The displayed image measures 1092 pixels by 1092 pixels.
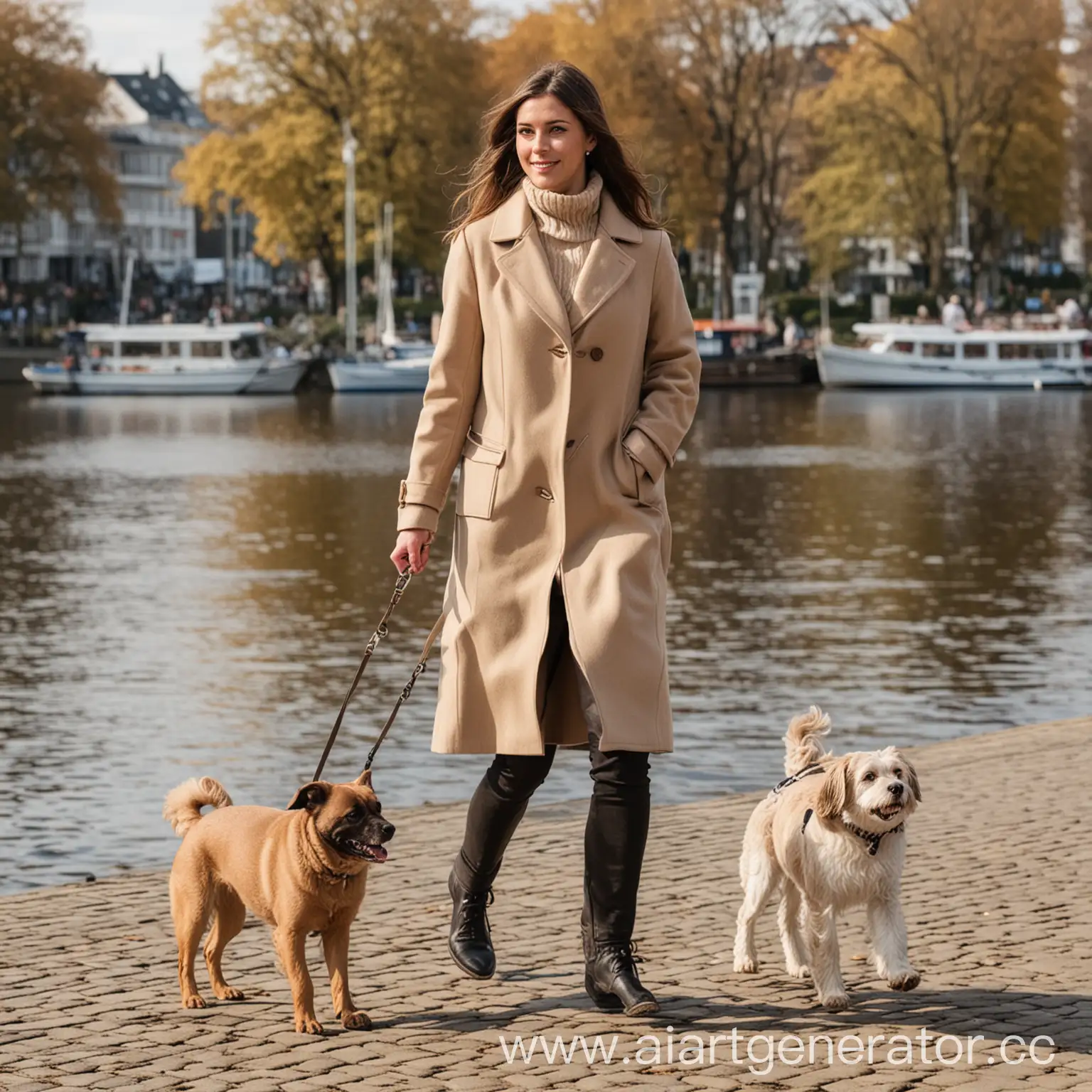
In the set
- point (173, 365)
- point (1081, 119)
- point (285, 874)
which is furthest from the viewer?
point (1081, 119)

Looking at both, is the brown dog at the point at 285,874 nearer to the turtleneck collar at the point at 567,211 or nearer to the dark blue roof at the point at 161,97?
the turtleneck collar at the point at 567,211

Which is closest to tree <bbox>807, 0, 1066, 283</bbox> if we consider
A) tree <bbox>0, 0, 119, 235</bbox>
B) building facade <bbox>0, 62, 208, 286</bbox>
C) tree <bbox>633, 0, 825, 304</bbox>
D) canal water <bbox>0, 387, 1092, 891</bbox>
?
tree <bbox>633, 0, 825, 304</bbox>

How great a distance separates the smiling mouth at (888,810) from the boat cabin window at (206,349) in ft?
234

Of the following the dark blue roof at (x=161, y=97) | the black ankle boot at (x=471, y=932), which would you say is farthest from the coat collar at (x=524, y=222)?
the dark blue roof at (x=161, y=97)

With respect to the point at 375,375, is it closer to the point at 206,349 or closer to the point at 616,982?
the point at 206,349

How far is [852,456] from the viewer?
42.0 meters

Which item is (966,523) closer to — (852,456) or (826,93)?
(852,456)

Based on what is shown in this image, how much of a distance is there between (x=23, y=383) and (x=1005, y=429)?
1639 inches

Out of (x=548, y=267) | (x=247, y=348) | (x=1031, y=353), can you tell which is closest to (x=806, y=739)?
(x=548, y=267)

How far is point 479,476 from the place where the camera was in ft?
19.3

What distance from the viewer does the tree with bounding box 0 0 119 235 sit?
284ft

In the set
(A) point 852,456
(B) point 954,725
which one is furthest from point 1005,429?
(B) point 954,725

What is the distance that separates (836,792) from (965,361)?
69029 millimetres

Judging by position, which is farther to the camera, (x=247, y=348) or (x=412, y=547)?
(x=247, y=348)
